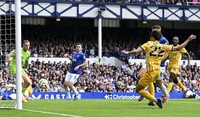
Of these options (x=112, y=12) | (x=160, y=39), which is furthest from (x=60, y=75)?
(x=160, y=39)

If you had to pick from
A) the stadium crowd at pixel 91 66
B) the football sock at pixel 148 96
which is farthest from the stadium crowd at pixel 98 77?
the football sock at pixel 148 96

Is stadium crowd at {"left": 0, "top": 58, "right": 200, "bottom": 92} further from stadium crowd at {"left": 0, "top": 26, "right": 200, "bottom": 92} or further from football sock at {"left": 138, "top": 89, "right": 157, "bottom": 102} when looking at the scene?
football sock at {"left": 138, "top": 89, "right": 157, "bottom": 102}

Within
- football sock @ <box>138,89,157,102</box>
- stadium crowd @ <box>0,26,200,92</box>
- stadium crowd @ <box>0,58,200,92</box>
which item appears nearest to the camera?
football sock @ <box>138,89,157,102</box>

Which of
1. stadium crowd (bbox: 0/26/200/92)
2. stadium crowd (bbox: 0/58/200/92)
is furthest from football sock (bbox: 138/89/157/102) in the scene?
stadium crowd (bbox: 0/58/200/92)

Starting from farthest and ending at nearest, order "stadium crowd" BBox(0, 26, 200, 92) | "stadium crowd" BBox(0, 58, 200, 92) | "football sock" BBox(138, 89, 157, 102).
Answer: "stadium crowd" BBox(0, 26, 200, 92) < "stadium crowd" BBox(0, 58, 200, 92) < "football sock" BBox(138, 89, 157, 102)

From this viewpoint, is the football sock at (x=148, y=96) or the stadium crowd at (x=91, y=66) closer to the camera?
the football sock at (x=148, y=96)

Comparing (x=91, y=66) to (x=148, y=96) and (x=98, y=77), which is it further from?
(x=148, y=96)

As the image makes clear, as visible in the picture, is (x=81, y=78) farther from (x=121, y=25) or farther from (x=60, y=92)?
(x=121, y=25)

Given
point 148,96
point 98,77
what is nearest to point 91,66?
point 98,77

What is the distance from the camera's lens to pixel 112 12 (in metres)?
43.0

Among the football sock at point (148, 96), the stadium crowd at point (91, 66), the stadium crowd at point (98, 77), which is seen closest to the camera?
the football sock at point (148, 96)

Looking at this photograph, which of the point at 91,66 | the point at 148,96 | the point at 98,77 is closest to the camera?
the point at 148,96

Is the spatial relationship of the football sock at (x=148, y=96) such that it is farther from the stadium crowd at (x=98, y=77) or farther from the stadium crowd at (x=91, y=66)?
the stadium crowd at (x=98, y=77)

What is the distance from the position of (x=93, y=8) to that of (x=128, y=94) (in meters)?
10.8
